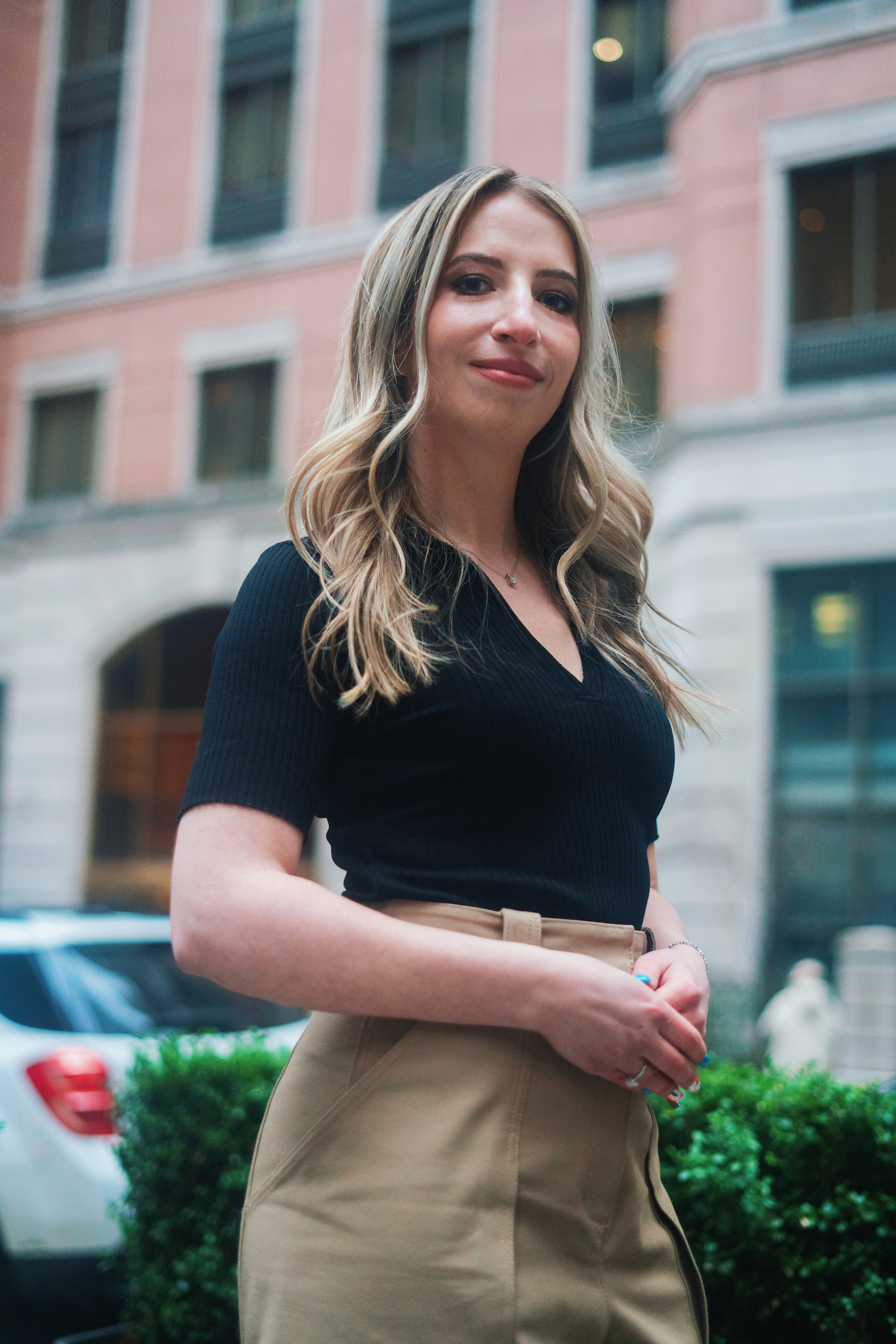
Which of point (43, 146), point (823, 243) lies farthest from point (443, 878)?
point (43, 146)

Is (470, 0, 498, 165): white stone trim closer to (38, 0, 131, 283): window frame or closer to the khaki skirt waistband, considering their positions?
(38, 0, 131, 283): window frame

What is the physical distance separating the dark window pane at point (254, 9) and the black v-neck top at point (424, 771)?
16.3 meters

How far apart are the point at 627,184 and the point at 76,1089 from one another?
39.1 ft

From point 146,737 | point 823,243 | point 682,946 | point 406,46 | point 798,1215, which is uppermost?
point 406,46

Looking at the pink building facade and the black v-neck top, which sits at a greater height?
the pink building facade

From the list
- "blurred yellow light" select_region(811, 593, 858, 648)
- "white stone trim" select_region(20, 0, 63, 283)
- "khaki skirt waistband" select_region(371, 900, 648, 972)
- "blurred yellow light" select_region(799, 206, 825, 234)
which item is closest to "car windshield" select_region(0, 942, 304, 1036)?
"khaki skirt waistband" select_region(371, 900, 648, 972)

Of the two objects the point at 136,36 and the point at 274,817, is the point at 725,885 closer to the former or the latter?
the point at 274,817

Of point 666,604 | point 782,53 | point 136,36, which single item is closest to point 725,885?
point 666,604

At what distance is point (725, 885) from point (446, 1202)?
426 inches

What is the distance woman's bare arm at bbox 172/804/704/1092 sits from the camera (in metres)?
1.28

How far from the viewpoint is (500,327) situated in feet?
5.24

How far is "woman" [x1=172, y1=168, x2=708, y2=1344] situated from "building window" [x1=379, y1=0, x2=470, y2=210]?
45.4 ft

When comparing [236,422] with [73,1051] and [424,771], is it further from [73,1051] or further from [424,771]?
[424,771]

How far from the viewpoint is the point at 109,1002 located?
4.56m
